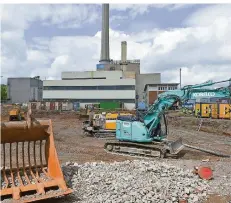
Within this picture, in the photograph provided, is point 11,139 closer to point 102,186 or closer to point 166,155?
point 102,186

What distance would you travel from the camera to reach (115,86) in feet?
221

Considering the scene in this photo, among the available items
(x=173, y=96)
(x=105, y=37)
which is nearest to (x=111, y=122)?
(x=173, y=96)

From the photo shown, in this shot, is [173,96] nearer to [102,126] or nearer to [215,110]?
[102,126]

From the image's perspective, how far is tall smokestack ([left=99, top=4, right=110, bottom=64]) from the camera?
71750mm

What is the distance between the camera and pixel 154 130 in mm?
12727

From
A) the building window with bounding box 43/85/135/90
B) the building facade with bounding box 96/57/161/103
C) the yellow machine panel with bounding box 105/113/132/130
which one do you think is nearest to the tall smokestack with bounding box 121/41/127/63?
the building facade with bounding box 96/57/161/103

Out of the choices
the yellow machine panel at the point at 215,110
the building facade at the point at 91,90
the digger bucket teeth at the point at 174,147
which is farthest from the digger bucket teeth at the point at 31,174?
the building facade at the point at 91,90

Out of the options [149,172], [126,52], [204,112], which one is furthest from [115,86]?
[149,172]

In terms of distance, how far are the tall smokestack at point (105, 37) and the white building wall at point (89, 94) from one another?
1446cm

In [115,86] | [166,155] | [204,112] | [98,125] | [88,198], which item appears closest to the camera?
[88,198]

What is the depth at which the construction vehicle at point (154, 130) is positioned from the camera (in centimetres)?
1205

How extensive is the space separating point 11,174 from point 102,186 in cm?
203

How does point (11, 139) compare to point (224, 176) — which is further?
point (224, 176)

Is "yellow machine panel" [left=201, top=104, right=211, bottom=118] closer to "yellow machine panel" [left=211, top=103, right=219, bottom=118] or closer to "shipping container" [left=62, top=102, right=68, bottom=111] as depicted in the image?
"yellow machine panel" [left=211, top=103, right=219, bottom=118]
